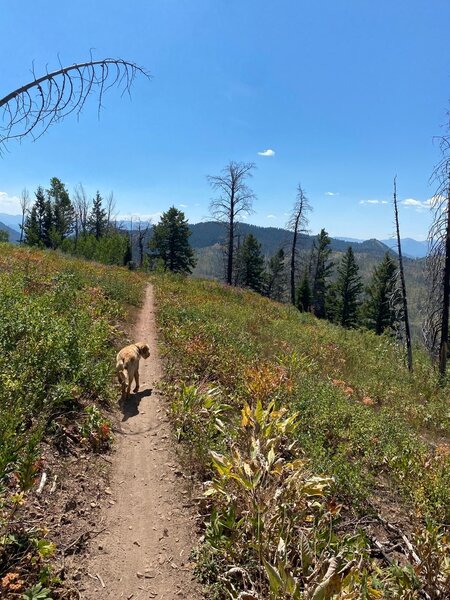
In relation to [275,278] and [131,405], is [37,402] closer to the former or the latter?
[131,405]

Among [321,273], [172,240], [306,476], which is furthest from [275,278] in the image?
[306,476]

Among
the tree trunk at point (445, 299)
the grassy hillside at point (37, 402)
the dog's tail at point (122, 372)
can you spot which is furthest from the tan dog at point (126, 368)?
the tree trunk at point (445, 299)

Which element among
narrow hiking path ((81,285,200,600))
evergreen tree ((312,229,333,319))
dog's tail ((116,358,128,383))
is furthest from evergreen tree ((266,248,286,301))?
narrow hiking path ((81,285,200,600))

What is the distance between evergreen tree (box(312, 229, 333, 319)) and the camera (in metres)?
45.5

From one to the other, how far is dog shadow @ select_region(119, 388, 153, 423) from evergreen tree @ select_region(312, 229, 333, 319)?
130 feet

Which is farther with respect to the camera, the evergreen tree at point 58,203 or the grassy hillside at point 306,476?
the evergreen tree at point 58,203

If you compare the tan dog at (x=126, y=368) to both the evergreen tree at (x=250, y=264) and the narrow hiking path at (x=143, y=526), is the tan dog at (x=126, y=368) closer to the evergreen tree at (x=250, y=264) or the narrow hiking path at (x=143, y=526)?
the narrow hiking path at (x=143, y=526)

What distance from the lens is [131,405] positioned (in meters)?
7.12

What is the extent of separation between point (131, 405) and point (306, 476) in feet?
12.2

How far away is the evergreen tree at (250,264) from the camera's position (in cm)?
5106

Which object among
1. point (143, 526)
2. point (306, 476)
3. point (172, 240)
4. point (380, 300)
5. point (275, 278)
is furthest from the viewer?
point (275, 278)

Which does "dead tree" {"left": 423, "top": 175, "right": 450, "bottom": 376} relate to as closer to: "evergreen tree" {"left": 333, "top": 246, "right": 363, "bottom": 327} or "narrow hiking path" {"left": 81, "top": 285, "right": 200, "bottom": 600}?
"narrow hiking path" {"left": 81, "top": 285, "right": 200, "bottom": 600}

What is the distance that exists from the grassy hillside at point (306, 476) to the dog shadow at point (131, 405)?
605mm

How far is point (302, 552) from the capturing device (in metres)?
3.37
